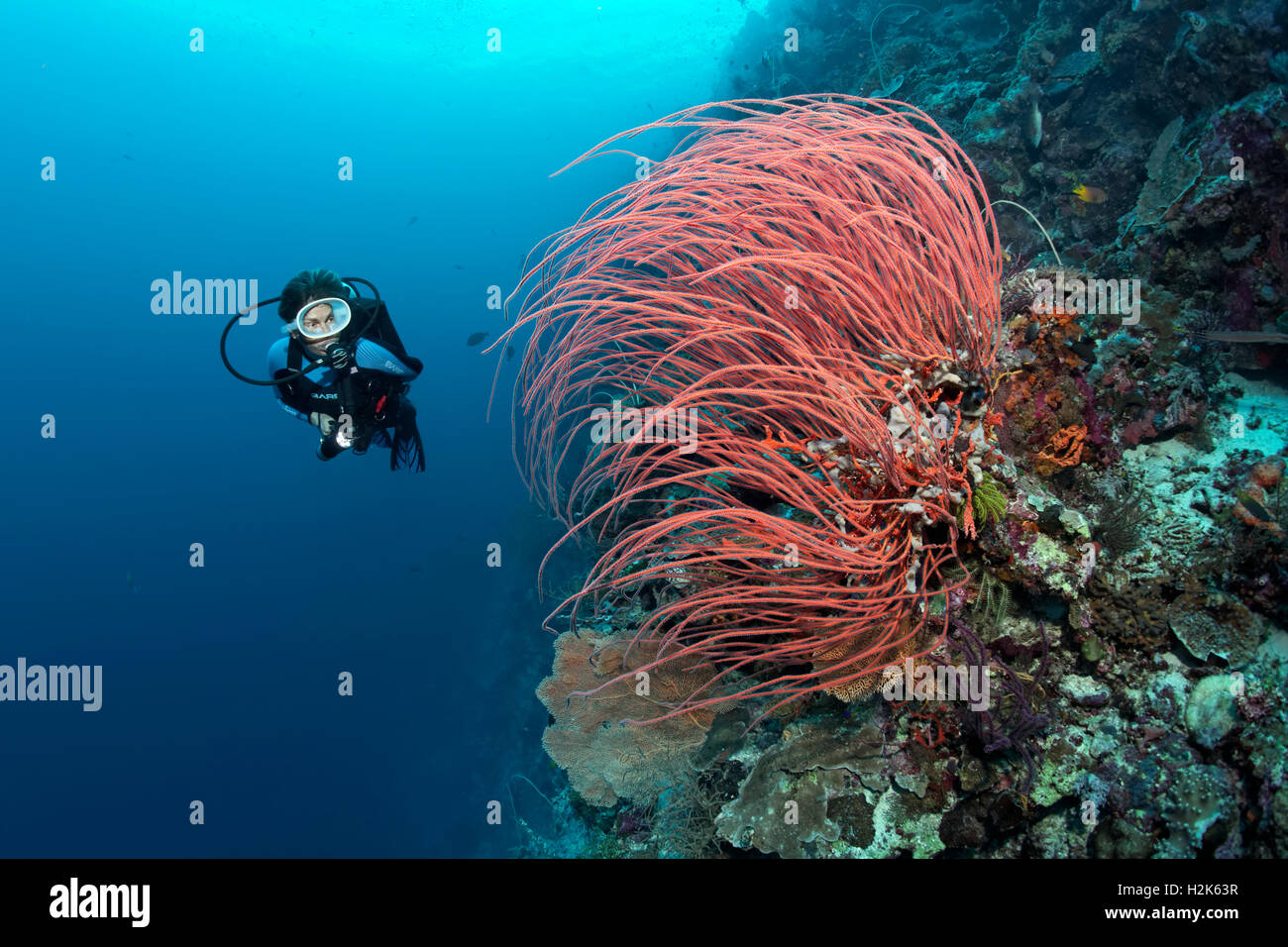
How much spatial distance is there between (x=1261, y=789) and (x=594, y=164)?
2662cm

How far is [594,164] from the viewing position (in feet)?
77.7

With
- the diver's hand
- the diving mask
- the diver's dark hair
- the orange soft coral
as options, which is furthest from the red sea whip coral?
the diver's hand

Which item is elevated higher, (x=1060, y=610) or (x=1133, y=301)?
(x=1133, y=301)

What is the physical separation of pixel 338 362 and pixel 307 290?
1.93 ft

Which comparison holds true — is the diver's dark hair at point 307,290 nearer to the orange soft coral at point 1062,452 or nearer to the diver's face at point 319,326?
the diver's face at point 319,326

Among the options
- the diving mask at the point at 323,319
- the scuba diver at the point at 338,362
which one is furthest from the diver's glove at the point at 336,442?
the diving mask at the point at 323,319

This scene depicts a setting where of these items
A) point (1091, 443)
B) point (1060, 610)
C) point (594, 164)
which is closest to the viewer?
point (1060, 610)

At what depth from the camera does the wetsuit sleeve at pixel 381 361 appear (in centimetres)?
465

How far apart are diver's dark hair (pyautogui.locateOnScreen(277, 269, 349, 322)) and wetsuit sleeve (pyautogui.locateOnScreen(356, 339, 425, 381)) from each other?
1.43 feet

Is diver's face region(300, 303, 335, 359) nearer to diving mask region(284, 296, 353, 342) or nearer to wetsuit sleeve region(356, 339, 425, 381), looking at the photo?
diving mask region(284, 296, 353, 342)

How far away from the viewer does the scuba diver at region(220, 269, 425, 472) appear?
4359 mm
